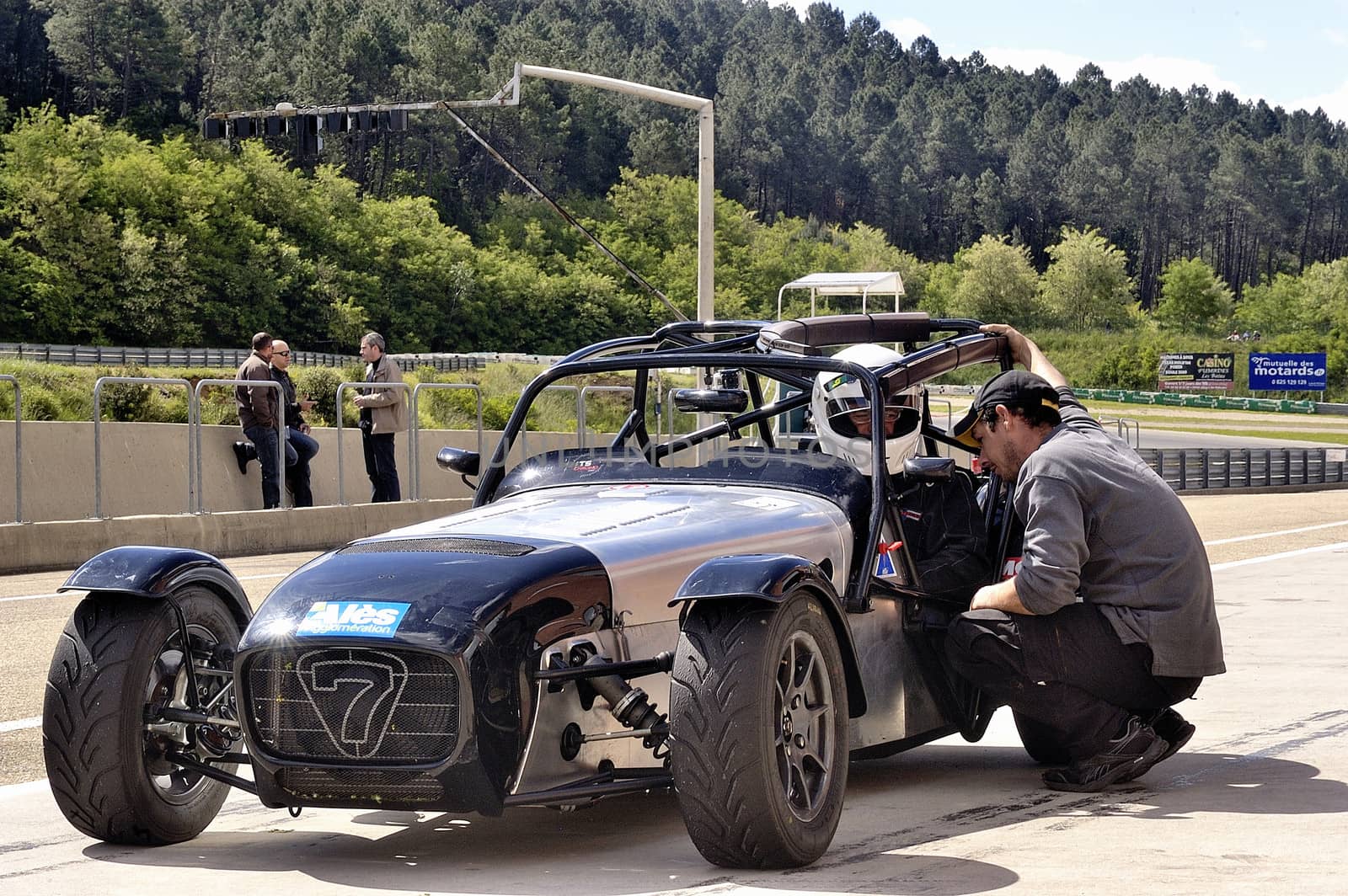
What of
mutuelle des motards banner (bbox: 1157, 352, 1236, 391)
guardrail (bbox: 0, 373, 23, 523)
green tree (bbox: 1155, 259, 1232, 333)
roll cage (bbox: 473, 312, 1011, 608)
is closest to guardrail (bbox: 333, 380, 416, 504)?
guardrail (bbox: 0, 373, 23, 523)

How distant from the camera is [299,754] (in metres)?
4.88

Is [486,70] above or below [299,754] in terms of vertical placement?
above

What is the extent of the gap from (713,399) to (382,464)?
1342 cm

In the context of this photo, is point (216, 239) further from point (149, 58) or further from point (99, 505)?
point (99, 505)

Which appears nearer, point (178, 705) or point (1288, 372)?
point (178, 705)

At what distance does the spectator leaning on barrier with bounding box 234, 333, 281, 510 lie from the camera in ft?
59.5

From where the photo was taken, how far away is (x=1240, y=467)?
45500 millimetres

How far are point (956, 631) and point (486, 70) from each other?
18910cm

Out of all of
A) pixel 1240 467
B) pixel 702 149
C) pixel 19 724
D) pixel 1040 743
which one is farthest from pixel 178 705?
pixel 1240 467

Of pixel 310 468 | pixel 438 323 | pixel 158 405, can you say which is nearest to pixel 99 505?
pixel 310 468

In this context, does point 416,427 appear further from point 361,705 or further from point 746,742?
point 746,742

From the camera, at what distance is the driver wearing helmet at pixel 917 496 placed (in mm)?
6551

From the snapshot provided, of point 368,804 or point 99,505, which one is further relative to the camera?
point 99,505

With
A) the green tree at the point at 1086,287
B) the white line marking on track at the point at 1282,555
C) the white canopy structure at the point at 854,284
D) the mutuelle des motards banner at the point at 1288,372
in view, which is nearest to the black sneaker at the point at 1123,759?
the white line marking on track at the point at 1282,555
